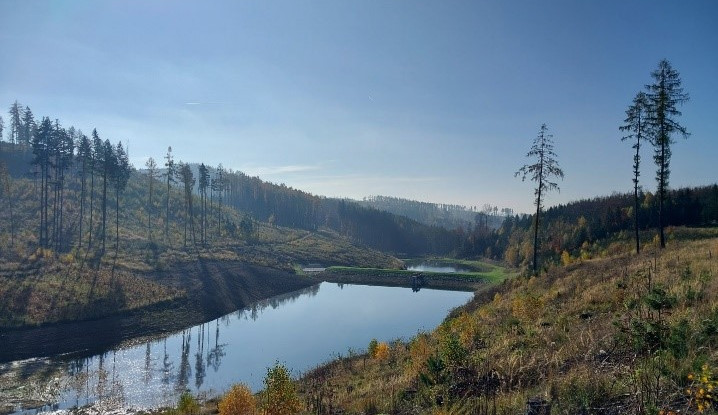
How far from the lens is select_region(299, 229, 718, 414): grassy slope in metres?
7.95

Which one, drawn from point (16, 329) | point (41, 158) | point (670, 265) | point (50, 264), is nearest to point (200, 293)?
point (50, 264)

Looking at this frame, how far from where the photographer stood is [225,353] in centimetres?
3547

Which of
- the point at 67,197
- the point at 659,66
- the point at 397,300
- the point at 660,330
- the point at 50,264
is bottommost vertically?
the point at 397,300

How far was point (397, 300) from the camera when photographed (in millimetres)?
63094

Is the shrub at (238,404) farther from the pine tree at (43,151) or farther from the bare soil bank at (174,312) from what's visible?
the pine tree at (43,151)

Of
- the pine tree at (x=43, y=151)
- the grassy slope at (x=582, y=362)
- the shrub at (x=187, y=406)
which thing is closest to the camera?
the grassy slope at (x=582, y=362)

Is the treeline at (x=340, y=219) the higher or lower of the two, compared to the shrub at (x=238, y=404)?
higher

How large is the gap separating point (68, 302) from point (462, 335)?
40583mm

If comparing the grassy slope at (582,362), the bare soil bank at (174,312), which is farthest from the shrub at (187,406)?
the bare soil bank at (174,312)

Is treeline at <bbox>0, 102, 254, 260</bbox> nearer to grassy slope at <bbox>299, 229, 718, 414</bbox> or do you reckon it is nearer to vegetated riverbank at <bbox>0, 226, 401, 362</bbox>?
vegetated riverbank at <bbox>0, 226, 401, 362</bbox>

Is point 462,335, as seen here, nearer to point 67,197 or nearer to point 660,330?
point 660,330

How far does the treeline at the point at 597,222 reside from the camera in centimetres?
5878

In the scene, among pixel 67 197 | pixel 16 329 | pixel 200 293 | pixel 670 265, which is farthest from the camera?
pixel 67 197

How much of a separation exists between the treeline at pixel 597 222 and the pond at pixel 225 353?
890 inches
